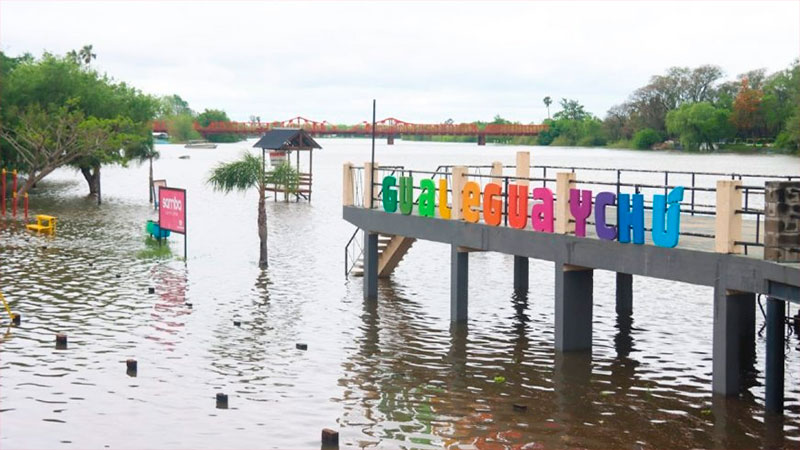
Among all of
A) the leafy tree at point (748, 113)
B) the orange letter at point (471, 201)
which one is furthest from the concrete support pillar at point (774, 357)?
the leafy tree at point (748, 113)

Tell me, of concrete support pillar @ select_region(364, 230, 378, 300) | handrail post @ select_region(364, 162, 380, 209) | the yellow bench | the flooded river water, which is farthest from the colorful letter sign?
the yellow bench

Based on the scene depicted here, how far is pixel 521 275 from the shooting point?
35.3m

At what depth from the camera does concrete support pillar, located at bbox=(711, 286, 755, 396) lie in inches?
803

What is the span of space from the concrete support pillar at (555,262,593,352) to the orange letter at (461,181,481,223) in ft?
11.4

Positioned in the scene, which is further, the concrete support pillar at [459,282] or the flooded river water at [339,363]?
the concrete support pillar at [459,282]

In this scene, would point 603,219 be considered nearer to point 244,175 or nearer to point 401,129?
point 244,175

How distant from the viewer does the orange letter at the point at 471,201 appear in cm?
2766

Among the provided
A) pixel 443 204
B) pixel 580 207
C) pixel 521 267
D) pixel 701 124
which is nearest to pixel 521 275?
pixel 521 267

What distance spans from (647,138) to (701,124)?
56.3 feet

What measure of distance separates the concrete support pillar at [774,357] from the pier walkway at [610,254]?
0.02 metres

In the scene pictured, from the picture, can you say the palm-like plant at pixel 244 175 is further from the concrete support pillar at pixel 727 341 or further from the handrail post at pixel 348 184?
the concrete support pillar at pixel 727 341

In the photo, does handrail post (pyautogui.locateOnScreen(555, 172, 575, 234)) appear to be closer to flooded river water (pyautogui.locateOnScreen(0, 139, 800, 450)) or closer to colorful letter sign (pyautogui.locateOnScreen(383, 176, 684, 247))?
colorful letter sign (pyautogui.locateOnScreen(383, 176, 684, 247))

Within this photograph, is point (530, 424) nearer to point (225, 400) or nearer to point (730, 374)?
point (730, 374)

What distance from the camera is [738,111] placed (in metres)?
128
